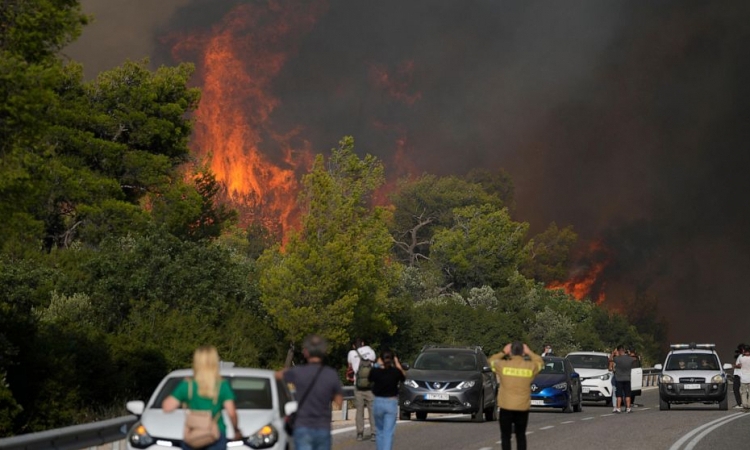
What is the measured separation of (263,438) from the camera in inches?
583

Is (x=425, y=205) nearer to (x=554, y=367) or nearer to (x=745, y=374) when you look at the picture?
(x=745, y=374)

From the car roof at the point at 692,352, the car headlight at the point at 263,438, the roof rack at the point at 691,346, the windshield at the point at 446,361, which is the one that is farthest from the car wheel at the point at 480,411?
the car headlight at the point at 263,438

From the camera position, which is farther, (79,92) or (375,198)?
(375,198)

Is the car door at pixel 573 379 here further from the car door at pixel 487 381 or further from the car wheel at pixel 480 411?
the car wheel at pixel 480 411

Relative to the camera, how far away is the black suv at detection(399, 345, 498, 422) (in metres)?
30.1

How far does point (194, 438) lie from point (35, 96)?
11.3m

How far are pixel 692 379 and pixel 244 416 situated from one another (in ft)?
88.0

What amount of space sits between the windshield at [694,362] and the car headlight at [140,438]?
28.1 meters

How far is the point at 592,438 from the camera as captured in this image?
25500mm

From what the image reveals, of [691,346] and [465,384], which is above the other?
[691,346]

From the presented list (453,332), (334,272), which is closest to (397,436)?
(334,272)

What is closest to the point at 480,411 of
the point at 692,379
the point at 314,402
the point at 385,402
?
the point at 692,379

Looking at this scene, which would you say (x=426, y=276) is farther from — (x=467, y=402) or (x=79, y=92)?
(x=467, y=402)

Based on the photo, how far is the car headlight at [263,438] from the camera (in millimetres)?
14766
